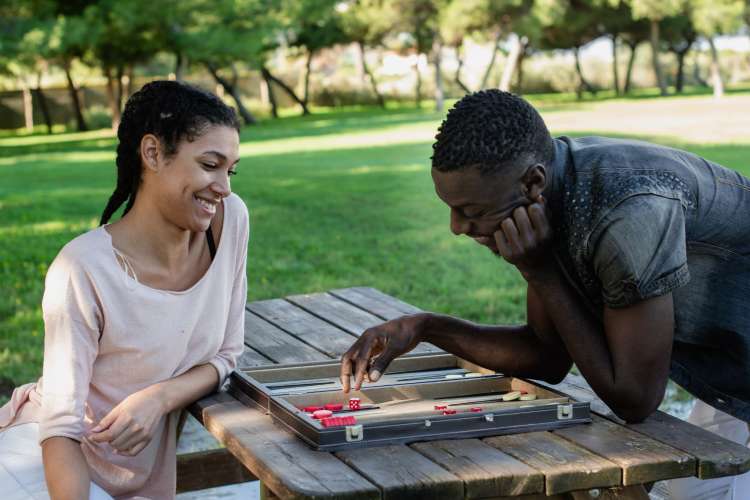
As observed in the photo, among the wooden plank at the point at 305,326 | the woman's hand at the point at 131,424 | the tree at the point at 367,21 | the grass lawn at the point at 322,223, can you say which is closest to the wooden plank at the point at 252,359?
the wooden plank at the point at 305,326

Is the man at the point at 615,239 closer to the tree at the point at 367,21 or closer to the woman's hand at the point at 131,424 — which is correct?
the woman's hand at the point at 131,424

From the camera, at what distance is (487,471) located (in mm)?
2191

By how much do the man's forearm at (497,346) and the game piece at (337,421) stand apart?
1.73 feet

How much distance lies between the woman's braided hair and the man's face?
2.28ft

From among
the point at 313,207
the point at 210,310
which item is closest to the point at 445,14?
the point at 313,207

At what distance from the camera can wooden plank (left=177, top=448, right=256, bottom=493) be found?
407 centimetres

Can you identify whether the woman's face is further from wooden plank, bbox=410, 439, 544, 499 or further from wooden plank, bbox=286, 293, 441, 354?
wooden plank, bbox=286, 293, 441, 354

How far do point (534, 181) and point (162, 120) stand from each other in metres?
1.00

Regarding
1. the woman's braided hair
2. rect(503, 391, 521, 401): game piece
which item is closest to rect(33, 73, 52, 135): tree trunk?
the woman's braided hair

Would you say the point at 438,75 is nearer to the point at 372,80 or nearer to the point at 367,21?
the point at 367,21

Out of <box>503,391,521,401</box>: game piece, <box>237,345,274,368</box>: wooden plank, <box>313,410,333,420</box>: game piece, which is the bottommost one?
<box>237,345,274,368</box>: wooden plank

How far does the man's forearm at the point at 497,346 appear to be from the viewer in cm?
286

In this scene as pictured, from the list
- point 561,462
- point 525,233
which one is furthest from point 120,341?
point 561,462

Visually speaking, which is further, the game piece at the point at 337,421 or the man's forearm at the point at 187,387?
the man's forearm at the point at 187,387
